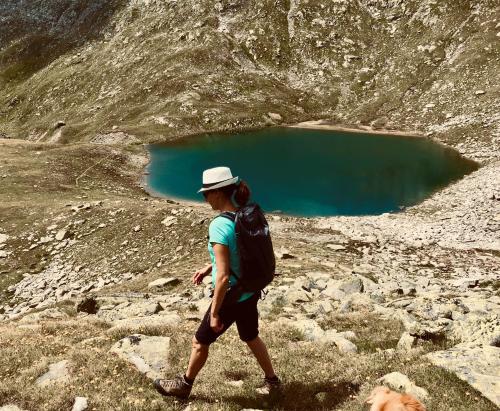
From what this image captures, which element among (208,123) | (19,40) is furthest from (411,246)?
(19,40)

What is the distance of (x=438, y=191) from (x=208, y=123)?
52597 mm

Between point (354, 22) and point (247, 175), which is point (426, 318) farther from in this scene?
point (354, 22)

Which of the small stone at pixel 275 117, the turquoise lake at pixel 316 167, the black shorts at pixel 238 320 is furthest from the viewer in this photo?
the small stone at pixel 275 117

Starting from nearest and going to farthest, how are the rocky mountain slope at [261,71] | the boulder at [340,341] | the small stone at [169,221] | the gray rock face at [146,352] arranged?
the gray rock face at [146,352], the boulder at [340,341], the small stone at [169,221], the rocky mountain slope at [261,71]

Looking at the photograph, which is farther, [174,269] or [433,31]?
[433,31]

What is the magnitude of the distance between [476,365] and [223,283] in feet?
17.9

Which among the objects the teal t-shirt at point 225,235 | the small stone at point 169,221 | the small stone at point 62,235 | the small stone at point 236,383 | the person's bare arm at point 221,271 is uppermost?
the teal t-shirt at point 225,235

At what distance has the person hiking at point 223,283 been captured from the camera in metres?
7.77

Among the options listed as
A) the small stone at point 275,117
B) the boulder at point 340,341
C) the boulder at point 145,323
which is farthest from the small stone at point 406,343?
the small stone at point 275,117

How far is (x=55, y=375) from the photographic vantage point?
10.6 m

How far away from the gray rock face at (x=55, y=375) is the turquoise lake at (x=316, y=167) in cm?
3846

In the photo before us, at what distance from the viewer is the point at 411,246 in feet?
106

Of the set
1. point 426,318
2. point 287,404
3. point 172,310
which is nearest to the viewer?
point 287,404

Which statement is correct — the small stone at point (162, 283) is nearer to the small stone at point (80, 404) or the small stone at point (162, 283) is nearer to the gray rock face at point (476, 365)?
the small stone at point (80, 404)
